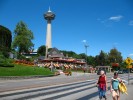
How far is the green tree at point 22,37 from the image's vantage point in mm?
96812

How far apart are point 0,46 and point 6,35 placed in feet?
33.7

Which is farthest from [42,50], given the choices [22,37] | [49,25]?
[22,37]

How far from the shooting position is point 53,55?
5517 inches

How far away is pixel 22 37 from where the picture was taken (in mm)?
96625

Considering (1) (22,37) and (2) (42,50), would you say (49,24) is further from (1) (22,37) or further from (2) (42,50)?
(1) (22,37)

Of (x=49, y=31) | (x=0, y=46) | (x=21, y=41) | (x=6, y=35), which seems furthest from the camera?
(x=49, y=31)

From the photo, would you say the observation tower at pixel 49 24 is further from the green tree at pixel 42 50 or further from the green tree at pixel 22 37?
the green tree at pixel 22 37

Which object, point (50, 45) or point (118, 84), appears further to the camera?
point (50, 45)

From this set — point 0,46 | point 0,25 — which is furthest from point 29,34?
point 0,46

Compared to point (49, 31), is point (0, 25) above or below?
below

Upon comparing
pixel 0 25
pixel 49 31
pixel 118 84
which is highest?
pixel 49 31

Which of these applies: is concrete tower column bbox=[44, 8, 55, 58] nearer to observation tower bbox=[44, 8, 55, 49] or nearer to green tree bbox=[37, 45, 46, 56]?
observation tower bbox=[44, 8, 55, 49]

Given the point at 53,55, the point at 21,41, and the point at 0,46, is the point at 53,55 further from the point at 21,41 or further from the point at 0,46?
the point at 0,46

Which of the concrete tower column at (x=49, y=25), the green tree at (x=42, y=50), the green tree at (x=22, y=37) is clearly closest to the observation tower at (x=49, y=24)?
the concrete tower column at (x=49, y=25)
